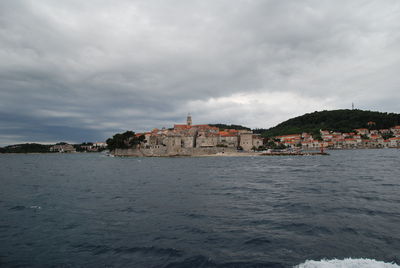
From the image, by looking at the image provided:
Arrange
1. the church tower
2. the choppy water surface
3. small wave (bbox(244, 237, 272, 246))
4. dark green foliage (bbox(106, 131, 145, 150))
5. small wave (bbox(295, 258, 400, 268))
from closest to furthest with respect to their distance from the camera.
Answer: small wave (bbox(295, 258, 400, 268)) → the choppy water surface → small wave (bbox(244, 237, 272, 246)) → dark green foliage (bbox(106, 131, 145, 150)) → the church tower

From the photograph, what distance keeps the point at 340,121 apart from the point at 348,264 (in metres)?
150

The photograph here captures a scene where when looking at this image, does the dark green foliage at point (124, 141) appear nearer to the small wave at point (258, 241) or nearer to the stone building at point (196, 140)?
the stone building at point (196, 140)

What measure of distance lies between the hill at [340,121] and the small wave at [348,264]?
13666 centimetres

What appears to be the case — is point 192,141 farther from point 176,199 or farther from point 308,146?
point 176,199

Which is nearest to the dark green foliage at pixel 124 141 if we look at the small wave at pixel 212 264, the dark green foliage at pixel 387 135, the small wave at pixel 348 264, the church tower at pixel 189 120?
the church tower at pixel 189 120

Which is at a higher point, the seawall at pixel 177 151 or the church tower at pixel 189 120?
the church tower at pixel 189 120

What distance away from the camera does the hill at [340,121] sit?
126938 millimetres

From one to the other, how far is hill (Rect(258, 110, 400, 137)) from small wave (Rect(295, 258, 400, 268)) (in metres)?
137

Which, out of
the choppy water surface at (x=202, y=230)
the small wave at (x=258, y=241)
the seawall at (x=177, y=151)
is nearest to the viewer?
the choppy water surface at (x=202, y=230)

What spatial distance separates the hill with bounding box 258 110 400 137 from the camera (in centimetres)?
12694

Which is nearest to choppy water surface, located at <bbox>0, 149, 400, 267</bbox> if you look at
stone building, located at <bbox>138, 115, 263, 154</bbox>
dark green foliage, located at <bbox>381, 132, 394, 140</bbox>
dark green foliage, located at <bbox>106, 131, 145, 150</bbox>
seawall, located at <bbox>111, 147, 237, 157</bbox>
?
seawall, located at <bbox>111, 147, 237, 157</bbox>

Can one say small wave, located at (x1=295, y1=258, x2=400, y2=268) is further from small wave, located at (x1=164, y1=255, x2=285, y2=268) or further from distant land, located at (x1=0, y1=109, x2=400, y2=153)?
distant land, located at (x1=0, y1=109, x2=400, y2=153)

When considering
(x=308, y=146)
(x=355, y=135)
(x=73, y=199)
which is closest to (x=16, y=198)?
(x=73, y=199)

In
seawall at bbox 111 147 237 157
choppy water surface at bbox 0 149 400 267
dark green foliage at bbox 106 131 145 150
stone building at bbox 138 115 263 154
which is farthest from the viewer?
dark green foliage at bbox 106 131 145 150
